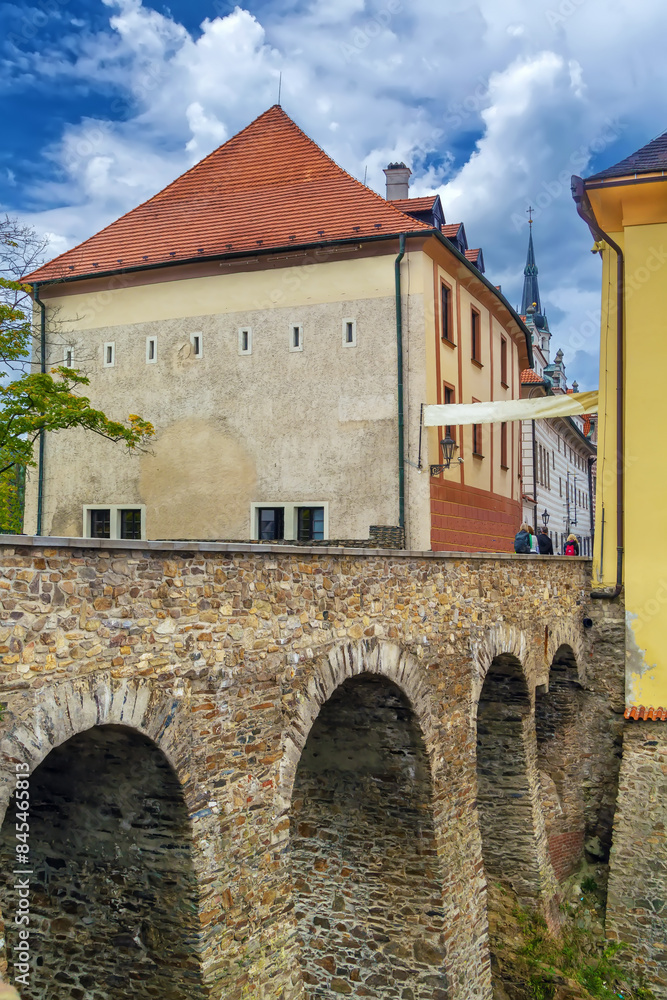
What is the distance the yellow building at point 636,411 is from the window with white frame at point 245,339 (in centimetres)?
654

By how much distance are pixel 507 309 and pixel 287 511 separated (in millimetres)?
8759

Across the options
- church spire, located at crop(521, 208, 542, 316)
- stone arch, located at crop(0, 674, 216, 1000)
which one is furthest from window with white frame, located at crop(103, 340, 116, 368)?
church spire, located at crop(521, 208, 542, 316)

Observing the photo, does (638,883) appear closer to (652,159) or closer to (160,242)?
(652,159)

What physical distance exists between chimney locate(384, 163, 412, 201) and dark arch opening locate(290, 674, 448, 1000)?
49.5ft

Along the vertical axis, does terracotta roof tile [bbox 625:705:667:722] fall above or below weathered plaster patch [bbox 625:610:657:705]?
below

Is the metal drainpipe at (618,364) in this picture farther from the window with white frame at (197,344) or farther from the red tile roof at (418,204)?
the window with white frame at (197,344)

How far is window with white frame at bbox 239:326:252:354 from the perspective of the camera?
18016mm

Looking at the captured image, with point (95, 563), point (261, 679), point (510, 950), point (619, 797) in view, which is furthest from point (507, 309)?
point (95, 563)

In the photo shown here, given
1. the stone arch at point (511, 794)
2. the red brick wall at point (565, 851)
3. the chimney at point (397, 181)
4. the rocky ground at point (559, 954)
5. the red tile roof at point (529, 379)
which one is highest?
the chimney at point (397, 181)

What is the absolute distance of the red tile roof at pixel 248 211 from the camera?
17453 millimetres

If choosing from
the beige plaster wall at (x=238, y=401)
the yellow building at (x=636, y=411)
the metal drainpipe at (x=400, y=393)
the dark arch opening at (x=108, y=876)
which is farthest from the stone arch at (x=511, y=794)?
the dark arch opening at (x=108, y=876)

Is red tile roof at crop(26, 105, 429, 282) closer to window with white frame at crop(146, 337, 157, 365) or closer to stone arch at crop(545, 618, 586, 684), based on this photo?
window with white frame at crop(146, 337, 157, 365)

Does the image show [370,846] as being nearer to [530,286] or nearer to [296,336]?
[296,336]

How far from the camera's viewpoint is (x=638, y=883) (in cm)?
1389
